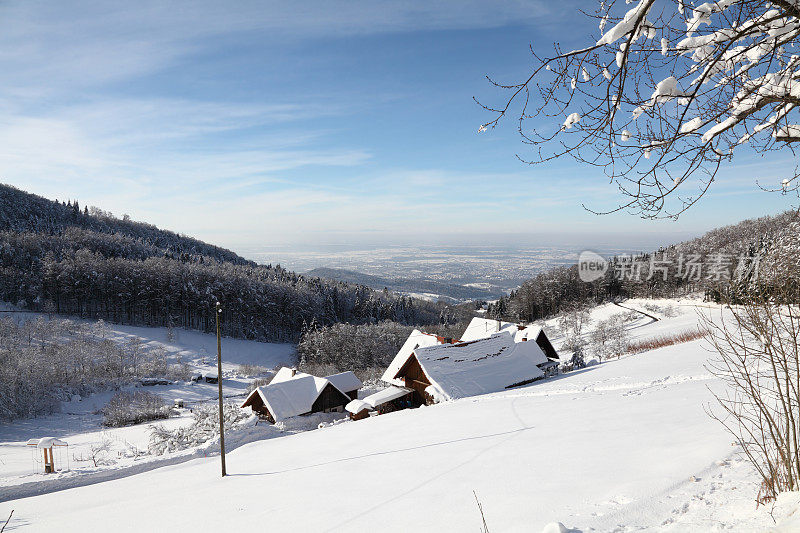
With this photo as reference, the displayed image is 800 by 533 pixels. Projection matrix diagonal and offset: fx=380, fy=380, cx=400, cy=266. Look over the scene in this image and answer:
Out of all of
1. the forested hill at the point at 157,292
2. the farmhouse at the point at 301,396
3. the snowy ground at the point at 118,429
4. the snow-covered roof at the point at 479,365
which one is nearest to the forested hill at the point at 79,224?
the forested hill at the point at 157,292

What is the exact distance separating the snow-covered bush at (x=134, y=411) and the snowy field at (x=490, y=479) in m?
17.4

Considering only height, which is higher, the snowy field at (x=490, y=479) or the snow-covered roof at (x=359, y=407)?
the snowy field at (x=490, y=479)

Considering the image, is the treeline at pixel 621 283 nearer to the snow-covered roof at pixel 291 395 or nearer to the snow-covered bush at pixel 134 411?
the snow-covered roof at pixel 291 395

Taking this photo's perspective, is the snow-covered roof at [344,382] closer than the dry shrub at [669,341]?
No

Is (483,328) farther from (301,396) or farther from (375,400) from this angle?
(301,396)

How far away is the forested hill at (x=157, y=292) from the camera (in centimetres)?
6406

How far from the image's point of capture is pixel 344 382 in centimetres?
2816

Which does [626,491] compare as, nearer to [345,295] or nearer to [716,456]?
[716,456]

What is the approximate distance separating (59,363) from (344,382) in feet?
110

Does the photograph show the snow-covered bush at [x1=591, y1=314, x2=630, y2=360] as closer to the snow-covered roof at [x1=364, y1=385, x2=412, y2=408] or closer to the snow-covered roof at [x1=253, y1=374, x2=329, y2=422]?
the snow-covered roof at [x1=364, y1=385, x2=412, y2=408]

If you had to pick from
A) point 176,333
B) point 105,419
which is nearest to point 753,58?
point 105,419

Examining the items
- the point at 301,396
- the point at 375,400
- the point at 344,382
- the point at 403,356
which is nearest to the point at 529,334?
the point at 403,356

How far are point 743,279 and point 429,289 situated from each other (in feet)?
536

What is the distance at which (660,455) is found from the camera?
220 inches
